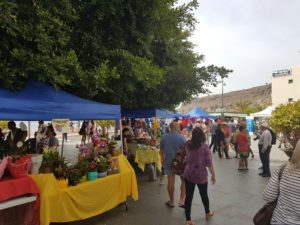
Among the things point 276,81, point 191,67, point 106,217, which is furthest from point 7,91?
point 276,81

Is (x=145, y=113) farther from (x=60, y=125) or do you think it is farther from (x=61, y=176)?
(x=61, y=176)

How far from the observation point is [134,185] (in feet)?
22.7

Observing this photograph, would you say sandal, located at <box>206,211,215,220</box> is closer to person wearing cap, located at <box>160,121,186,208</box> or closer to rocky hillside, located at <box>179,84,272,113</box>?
person wearing cap, located at <box>160,121,186,208</box>

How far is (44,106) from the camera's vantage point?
17.7 ft

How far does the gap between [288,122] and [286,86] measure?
45.5m

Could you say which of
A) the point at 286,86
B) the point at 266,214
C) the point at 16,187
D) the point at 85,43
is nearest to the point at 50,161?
the point at 16,187

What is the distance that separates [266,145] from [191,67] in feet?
12.6

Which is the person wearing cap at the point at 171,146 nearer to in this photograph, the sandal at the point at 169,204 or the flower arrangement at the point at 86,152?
the sandal at the point at 169,204

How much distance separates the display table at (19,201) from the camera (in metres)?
4.59

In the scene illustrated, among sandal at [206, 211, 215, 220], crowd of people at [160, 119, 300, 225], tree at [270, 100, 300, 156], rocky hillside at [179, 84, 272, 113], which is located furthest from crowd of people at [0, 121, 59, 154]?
rocky hillside at [179, 84, 272, 113]

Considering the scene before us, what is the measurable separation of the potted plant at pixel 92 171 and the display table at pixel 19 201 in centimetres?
114

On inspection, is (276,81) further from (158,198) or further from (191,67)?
(158,198)

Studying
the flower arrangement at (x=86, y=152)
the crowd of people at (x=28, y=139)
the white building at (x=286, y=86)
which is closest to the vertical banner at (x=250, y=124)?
the white building at (x=286, y=86)

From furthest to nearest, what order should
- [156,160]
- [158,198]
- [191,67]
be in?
[191,67] < [156,160] < [158,198]
